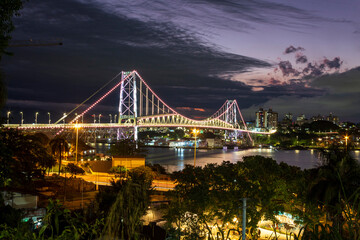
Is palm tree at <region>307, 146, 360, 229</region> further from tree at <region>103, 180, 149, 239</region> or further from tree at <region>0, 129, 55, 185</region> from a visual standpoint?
tree at <region>0, 129, 55, 185</region>

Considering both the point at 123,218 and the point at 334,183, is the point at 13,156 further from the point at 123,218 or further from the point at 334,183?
the point at 334,183

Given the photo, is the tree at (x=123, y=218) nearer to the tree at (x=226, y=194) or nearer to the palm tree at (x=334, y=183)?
the palm tree at (x=334, y=183)

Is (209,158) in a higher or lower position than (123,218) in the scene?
lower

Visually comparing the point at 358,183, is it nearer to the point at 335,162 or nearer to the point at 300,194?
the point at 335,162

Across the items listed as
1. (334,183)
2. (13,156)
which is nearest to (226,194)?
(334,183)

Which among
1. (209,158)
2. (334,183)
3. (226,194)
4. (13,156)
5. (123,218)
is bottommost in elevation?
(209,158)

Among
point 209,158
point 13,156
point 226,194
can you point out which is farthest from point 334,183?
point 209,158

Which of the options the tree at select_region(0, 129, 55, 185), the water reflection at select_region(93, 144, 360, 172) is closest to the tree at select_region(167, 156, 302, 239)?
the tree at select_region(0, 129, 55, 185)

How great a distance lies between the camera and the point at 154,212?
11.6m

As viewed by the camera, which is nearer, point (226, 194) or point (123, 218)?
point (123, 218)

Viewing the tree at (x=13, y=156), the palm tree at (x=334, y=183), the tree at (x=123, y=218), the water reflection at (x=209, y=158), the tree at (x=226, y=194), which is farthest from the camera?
the water reflection at (x=209, y=158)

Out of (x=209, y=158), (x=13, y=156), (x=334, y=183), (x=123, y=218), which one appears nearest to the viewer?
(x=123, y=218)

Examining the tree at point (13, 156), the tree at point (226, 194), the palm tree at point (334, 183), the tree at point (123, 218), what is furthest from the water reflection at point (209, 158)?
the tree at point (123, 218)

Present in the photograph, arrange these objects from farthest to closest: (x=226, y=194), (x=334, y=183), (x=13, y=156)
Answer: (x=226, y=194) < (x=334, y=183) < (x=13, y=156)
